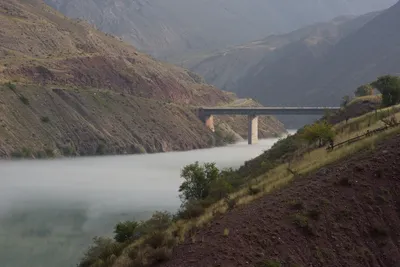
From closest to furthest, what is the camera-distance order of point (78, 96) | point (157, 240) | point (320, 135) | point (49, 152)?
point (157, 240) → point (320, 135) → point (49, 152) → point (78, 96)

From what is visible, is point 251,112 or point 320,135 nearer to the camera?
point 320,135

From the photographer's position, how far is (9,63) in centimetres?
12694

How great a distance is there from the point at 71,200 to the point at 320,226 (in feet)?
179

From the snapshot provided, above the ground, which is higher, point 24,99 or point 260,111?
point 260,111

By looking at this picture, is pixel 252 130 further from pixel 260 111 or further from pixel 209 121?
pixel 209 121

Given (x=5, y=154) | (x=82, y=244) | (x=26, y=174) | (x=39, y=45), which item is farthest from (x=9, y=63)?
(x=82, y=244)

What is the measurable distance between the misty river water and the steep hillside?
7.46 m

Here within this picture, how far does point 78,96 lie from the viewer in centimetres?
12419

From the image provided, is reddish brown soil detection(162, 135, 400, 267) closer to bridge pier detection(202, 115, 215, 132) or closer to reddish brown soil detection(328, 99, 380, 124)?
reddish brown soil detection(328, 99, 380, 124)

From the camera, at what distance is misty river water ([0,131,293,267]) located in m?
44.3

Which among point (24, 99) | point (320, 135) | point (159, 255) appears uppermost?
point (24, 99)

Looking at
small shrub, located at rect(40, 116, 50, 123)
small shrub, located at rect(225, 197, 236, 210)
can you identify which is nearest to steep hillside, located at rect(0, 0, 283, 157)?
small shrub, located at rect(40, 116, 50, 123)

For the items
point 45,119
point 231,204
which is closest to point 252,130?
point 45,119

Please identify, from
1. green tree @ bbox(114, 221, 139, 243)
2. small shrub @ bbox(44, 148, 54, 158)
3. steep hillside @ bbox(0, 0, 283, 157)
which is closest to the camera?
green tree @ bbox(114, 221, 139, 243)
